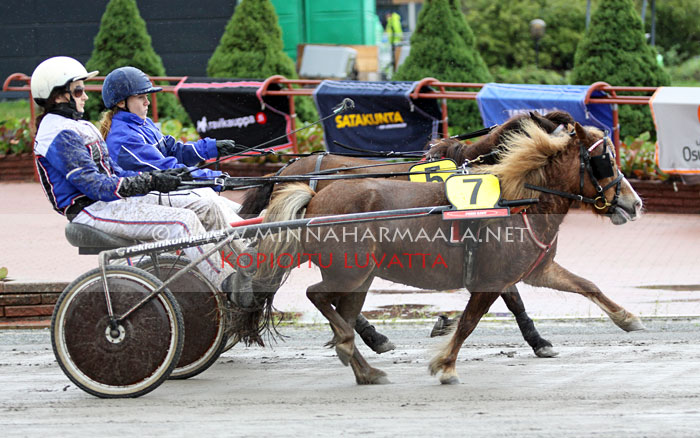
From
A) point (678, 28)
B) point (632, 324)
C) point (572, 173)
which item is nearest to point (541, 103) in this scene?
point (632, 324)

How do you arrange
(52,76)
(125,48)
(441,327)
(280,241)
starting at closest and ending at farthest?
(52,76), (280,241), (441,327), (125,48)

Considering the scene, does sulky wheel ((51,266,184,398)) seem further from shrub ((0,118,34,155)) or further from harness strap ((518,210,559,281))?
shrub ((0,118,34,155))

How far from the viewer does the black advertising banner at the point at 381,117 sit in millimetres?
12742

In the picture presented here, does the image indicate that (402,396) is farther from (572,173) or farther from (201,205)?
(201,205)

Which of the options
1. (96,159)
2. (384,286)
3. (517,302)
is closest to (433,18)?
(384,286)

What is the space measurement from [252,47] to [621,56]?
21.5ft

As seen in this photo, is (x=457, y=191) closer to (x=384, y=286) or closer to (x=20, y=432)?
(x=20, y=432)

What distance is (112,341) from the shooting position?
18.5 feet

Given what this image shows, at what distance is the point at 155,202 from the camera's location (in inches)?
256

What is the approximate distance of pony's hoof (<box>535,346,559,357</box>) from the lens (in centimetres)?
676

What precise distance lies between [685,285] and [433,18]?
7590mm

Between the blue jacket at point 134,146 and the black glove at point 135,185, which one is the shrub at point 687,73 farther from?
the black glove at point 135,185

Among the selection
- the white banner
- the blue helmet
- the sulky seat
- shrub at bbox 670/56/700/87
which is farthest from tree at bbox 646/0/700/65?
the sulky seat

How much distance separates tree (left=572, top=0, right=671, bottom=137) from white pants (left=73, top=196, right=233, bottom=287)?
32.1 ft
